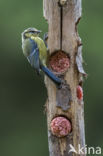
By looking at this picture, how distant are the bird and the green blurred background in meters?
7.59

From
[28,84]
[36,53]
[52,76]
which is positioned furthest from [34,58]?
[28,84]

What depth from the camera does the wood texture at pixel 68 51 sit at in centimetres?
849

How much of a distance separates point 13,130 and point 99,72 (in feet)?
8.76

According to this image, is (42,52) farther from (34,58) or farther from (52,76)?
(52,76)

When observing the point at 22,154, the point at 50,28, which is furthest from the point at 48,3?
the point at 22,154

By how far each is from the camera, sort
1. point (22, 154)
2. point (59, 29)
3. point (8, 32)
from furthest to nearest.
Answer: point (22, 154)
point (8, 32)
point (59, 29)

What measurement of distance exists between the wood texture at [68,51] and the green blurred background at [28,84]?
7.91m

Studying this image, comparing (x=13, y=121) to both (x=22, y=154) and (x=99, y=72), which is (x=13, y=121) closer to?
(x=22, y=154)

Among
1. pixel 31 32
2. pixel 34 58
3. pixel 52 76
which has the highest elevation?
pixel 31 32

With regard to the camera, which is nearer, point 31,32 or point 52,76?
point 52,76

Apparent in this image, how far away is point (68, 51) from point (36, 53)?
331 millimetres

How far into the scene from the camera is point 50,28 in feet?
28.0

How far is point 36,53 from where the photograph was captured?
866 centimetres

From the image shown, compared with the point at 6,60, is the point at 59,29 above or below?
below
